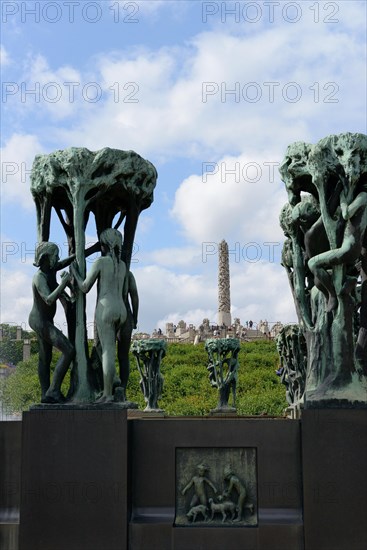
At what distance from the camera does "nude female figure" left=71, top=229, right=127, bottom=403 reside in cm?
855

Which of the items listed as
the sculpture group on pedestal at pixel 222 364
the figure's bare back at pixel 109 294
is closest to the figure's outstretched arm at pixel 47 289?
the figure's bare back at pixel 109 294

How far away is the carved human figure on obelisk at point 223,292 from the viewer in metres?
89.4

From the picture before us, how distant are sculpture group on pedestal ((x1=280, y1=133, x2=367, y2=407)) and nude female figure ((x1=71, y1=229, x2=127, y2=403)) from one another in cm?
218

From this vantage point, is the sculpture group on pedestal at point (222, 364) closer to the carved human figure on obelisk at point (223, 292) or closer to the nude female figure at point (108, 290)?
the nude female figure at point (108, 290)

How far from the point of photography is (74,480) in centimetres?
812

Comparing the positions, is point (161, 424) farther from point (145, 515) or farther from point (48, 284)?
point (48, 284)

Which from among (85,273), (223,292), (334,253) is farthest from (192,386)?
(223,292)

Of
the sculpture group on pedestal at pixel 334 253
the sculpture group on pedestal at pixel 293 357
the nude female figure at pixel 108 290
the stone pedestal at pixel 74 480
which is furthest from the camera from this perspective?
the sculpture group on pedestal at pixel 293 357

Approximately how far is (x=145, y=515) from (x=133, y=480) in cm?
40

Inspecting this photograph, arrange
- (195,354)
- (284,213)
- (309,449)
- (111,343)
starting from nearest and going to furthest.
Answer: (309,449)
(111,343)
(284,213)
(195,354)

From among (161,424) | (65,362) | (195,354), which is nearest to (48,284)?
(65,362)

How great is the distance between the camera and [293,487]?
8062mm

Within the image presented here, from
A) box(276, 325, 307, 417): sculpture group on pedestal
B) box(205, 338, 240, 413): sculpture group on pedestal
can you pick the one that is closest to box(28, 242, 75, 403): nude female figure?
box(276, 325, 307, 417): sculpture group on pedestal

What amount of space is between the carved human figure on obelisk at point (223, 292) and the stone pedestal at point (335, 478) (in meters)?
80.9
